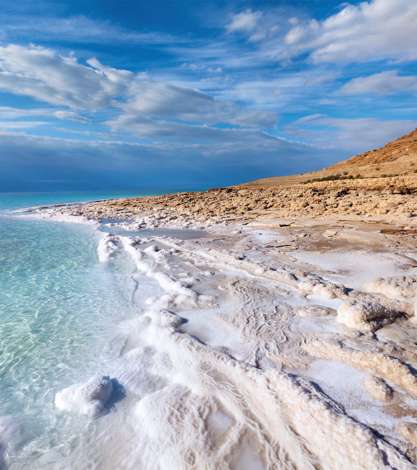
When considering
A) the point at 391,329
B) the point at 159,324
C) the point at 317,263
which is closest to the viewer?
the point at 391,329

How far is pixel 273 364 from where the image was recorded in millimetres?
3188

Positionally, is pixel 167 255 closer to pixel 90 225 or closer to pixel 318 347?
pixel 318 347

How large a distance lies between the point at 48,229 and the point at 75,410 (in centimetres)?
1320

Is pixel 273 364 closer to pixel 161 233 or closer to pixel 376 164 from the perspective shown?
pixel 161 233

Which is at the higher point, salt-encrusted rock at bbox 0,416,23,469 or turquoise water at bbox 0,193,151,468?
salt-encrusted rock at bbox 0,416,23,469

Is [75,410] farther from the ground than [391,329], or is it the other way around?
[391,329]

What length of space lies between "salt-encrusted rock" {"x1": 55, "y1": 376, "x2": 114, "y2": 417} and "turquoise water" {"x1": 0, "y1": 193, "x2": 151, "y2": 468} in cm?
10

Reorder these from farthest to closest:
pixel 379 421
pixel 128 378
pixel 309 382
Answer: pixel 128 378
pixel 309 382
pixel 379 421

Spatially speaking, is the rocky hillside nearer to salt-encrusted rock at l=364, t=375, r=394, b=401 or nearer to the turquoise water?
the turquoise water

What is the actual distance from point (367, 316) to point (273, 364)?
133 cm

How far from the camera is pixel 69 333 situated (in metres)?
4.25

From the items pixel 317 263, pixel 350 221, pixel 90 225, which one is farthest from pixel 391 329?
pixel 90 225

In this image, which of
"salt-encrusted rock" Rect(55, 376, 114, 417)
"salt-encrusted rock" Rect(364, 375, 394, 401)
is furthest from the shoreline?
"salt-encrusted rock" Rect(55, 376, 114, 417)

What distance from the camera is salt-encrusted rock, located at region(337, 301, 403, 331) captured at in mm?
3617
